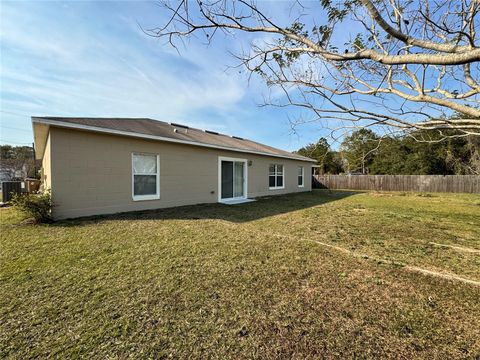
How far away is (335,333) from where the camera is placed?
1.95 metres

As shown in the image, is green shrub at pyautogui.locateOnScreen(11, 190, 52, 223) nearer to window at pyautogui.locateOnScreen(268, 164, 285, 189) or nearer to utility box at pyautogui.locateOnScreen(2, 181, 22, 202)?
utility box at pyautogui.locateOnScreen(2, 181, 22, 202)

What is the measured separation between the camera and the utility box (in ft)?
33.1

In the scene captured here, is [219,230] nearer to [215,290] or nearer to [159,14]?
[215,290]

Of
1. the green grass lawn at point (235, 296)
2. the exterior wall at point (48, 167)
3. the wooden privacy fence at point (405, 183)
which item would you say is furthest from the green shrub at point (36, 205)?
the wooden privacy fence at point (405, 183)

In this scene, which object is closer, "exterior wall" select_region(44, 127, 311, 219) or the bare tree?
the bare tree

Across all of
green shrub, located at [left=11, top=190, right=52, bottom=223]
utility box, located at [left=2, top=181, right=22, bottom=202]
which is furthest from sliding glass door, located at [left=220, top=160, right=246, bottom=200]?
utility box, located at [left=2, top=181, right=22, bottom=202]

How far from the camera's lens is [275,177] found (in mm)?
14234

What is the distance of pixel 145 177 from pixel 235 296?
6234 mm

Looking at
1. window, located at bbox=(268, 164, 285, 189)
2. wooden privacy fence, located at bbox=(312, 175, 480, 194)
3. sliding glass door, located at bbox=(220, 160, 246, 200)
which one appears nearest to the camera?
sliding glass door, located at bbox=(220, 160, 246, 200)

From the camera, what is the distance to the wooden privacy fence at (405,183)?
16922 mm

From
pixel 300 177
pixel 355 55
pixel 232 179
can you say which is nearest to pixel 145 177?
pixel 232 179

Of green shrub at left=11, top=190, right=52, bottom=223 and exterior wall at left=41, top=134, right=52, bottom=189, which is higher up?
exterior wall at left=41, top=134, right=52, bottom=189

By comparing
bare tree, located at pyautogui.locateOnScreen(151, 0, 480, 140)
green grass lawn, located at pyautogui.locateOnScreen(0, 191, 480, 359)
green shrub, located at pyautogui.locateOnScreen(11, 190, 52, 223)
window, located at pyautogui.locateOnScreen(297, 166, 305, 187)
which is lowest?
green grass lawn, located at pyautogui.locateOnScreen(0, 191, 480, 359)

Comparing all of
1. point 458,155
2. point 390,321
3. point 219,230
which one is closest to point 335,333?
point 390,321
